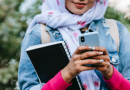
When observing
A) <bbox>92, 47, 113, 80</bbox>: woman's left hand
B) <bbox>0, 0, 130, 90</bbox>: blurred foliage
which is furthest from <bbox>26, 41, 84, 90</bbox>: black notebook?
<bbox>0, 0, 130, 90</bbox>: blurred foliage

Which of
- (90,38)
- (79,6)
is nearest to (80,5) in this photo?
(79,6)

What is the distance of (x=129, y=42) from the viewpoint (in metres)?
1.22

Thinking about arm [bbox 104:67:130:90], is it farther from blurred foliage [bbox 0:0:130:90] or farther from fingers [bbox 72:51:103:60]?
blurred foliage [bbox 0:0:130:90]

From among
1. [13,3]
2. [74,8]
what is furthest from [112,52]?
[13,3]

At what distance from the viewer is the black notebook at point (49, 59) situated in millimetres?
1020

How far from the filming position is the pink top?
38.6 inches

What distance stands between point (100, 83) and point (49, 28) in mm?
473

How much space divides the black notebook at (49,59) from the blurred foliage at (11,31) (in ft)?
5.34

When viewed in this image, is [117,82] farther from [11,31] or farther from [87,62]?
[11,31]

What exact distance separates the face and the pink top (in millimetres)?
440

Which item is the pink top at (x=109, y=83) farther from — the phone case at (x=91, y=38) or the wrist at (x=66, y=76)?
the phone case at (x=91, y=38)

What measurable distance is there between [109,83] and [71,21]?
0.45 m

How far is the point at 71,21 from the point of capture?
1.19 metres

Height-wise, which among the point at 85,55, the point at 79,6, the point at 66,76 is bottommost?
the point at 66,76
